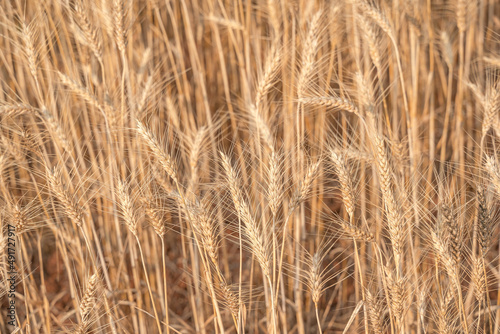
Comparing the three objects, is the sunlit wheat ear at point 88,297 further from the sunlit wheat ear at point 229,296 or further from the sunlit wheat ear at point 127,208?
the sunlit wheat ear at point 229,296

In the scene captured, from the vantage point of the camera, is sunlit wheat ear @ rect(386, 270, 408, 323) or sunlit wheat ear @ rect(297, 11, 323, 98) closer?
sunlit wheat ear @ rect(386, 270, 408, 323)

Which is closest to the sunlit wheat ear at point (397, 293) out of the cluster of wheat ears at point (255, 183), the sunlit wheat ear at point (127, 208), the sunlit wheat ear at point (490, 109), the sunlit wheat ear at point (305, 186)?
the cluster of wheat ears at point (255, 183)

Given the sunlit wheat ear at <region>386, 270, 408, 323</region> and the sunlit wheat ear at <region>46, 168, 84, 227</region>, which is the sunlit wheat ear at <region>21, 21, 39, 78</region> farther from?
the sunlit wheat ear at <region>386, 270, 408, 323</region>

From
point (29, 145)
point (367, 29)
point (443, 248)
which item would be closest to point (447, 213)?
point (443, 248)

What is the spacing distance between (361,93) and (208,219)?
783mm

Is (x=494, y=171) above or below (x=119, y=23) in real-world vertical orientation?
below

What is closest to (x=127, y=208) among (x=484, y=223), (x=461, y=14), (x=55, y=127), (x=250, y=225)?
(x=250, y=225)

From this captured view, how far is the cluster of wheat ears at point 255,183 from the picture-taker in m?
1.27

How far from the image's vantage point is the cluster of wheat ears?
4.16 ft

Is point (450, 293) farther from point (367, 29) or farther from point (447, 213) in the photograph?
point (367, 29)

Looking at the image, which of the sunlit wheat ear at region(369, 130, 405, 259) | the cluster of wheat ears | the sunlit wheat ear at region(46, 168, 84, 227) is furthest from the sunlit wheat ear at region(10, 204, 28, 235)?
the sunlit wheat ear at region(369, 130, 405, 259)

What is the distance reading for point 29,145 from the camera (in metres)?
1.45

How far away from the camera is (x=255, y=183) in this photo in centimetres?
191

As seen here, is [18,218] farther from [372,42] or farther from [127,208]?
[372,42]
